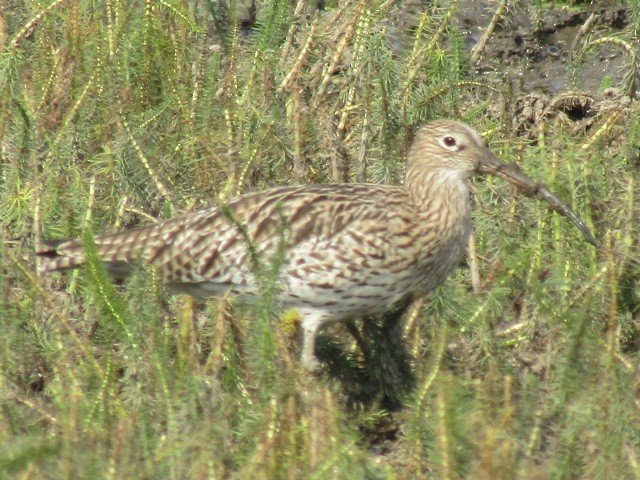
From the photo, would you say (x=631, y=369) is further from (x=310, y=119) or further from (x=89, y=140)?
(x=89, y=140)

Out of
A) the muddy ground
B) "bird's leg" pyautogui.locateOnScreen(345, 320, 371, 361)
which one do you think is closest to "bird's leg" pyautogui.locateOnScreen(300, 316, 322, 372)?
"bird's leg" pyautogui.locateOnScreen(345, 320, 371, 361)

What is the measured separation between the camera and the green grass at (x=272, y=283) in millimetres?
5422

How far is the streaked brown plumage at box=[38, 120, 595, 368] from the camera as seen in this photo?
7195 mm

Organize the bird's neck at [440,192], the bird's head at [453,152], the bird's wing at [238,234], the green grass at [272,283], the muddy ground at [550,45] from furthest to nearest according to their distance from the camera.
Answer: the muddy ground at [550,45], the bird's head at [453,152], the bird's neck at [440,192], the bird's wing at [238,234], the green grass at [272,283]

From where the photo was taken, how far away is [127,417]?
5.64 m

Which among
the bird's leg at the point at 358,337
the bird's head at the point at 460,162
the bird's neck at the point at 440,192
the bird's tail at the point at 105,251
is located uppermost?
the bird's head at the point at 460,162

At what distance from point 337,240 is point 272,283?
1.64 m

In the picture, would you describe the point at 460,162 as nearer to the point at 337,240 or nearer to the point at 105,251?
the point at 337,240

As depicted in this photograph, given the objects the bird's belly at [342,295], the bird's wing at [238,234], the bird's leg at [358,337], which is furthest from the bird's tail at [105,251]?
the bird's leg at [358,337]

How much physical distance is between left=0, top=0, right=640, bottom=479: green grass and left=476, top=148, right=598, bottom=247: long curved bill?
16 centimetres

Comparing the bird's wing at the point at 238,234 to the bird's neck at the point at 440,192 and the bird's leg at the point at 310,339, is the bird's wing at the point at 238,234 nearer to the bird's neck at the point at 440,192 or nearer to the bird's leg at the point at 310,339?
the bird's neck at the point at 440,192

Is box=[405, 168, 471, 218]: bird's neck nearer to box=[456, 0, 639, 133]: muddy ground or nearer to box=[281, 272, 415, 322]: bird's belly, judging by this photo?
box=[281, 272, 415, 322]: bird's belly

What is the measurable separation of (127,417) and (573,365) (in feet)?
5.70

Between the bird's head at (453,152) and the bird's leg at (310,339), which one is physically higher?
the bird's head at (453,152)
